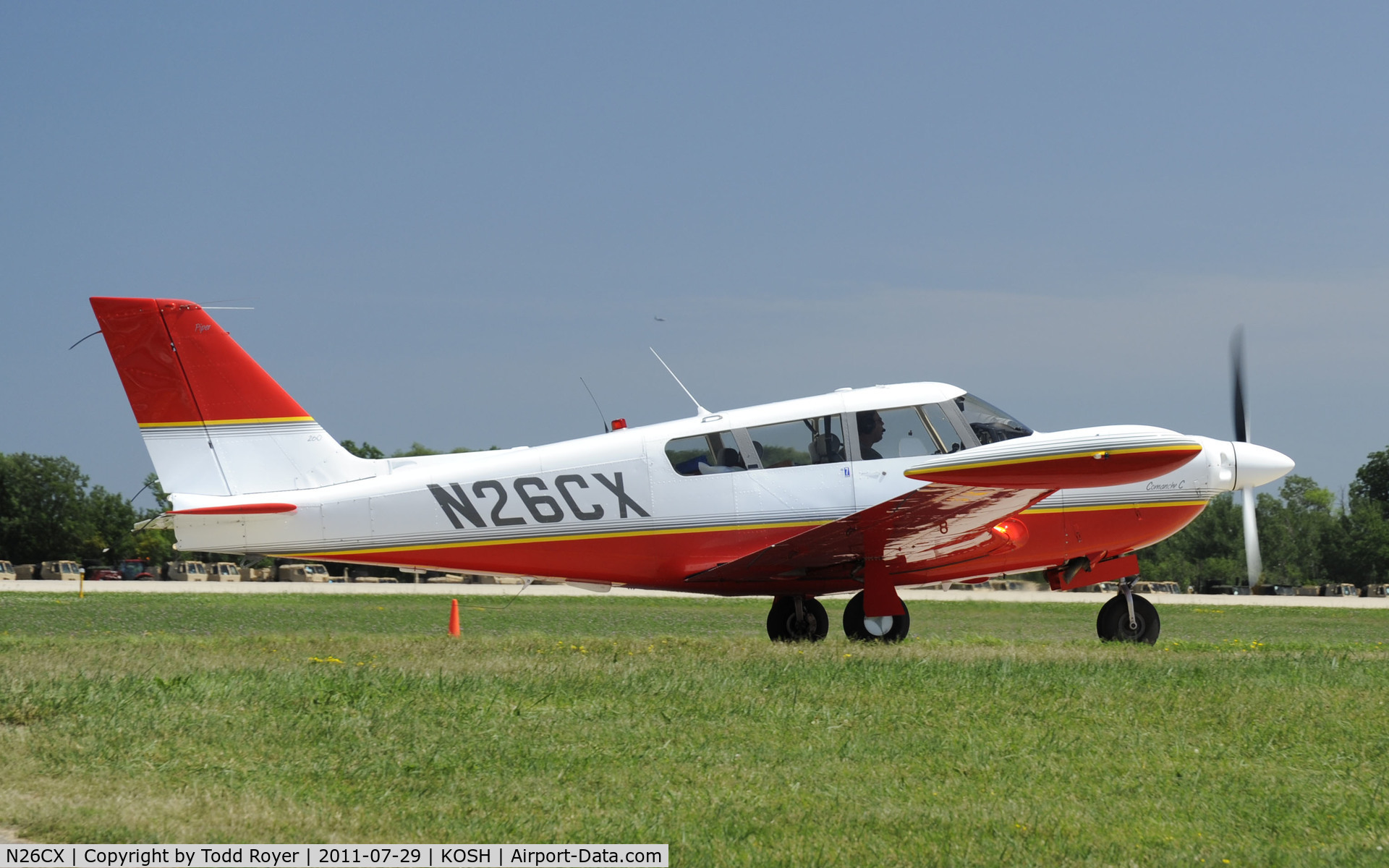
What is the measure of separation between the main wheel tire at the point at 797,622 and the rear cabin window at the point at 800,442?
211cm

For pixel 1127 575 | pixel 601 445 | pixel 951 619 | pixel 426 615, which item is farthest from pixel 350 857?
pixel 951 619

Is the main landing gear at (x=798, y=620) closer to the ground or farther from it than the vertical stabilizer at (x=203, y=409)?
closer to the ground

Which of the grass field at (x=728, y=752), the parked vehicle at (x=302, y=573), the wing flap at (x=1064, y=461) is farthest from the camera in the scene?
the parked vehicle at (x=302, y=573)

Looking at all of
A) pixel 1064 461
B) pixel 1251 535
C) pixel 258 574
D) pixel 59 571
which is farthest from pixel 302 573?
pixel 1064 461

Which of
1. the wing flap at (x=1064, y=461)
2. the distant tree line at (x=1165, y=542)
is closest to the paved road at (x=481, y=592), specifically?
the wing flap at (x=1064, y=461)

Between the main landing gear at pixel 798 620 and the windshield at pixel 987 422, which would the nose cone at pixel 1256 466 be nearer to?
the windshield at pixel 987 422

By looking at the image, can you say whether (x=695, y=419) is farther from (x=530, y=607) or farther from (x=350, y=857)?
(x=530, y=607)

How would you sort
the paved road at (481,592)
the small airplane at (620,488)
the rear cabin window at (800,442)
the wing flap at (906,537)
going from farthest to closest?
1. the paved road at (481,592)
2. the rear cabin window at (800,442)
3. the small airplane at (620,488)
4. the wing flap at (906,537)

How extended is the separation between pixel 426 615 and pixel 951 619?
1191 cm

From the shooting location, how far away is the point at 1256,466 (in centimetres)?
1307

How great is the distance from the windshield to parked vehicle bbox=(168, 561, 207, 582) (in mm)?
56137

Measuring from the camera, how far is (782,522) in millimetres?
12625

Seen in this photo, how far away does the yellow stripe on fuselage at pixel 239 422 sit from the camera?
40.1ft

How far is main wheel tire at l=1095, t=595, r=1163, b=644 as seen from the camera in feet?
45.3
